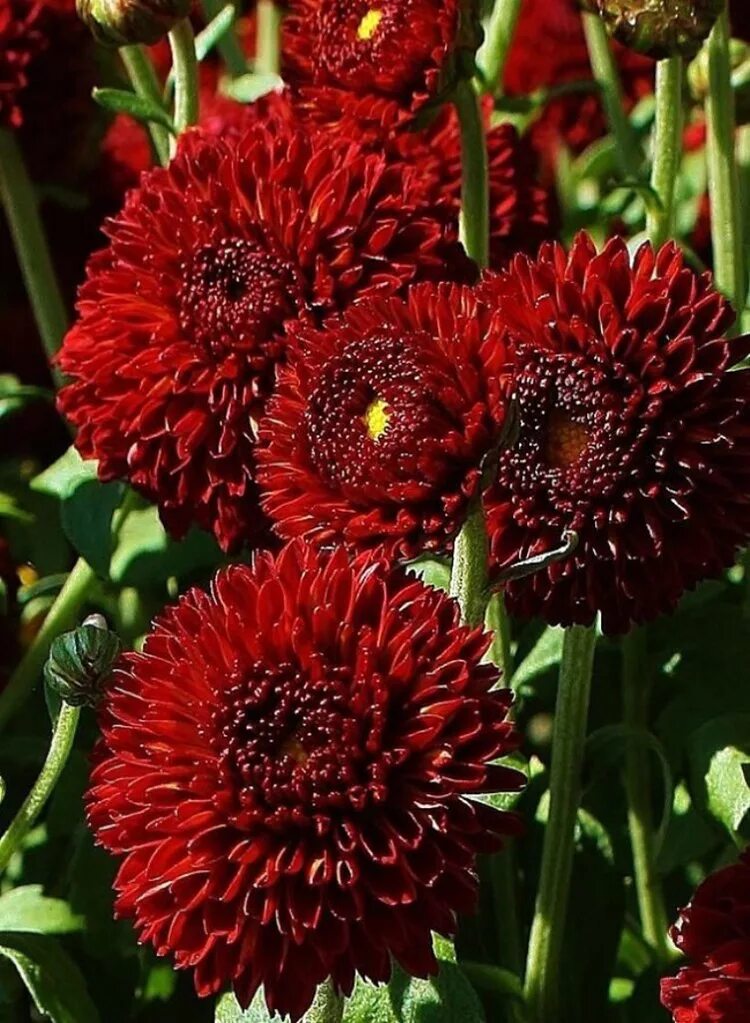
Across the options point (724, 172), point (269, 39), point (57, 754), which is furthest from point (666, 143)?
point (269, 39)

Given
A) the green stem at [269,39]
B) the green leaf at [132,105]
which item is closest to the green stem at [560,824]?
the green leaf at [132,105]

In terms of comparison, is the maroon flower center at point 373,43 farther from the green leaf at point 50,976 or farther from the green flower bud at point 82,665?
the green leaf at point 50,976

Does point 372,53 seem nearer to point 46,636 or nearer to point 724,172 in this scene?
point 724,172

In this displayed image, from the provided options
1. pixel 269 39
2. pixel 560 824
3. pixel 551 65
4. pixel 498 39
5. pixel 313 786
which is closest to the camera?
pixel 313 786

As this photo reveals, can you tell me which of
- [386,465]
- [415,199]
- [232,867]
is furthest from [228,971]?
[415,199]

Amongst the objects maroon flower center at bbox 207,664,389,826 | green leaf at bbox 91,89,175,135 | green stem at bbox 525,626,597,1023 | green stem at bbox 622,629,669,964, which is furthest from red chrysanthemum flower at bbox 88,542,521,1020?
green leaf at bbox 91,89,175,135

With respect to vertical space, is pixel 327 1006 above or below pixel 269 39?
below

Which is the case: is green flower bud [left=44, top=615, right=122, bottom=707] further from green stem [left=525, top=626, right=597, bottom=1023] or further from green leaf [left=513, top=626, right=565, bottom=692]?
green leaf [left=513, top=626, right=565, bottom=692]
